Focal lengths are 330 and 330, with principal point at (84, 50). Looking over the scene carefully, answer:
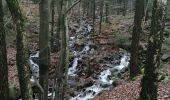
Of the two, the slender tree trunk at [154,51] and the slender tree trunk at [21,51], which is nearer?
the slender tree trunk at [21,51]

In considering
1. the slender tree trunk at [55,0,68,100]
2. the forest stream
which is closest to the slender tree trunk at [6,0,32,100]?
the slender tree trunk at [55,0,68,100]

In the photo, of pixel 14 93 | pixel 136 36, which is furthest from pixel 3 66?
pixel 136 36

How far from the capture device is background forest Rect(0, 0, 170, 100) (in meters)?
8.74

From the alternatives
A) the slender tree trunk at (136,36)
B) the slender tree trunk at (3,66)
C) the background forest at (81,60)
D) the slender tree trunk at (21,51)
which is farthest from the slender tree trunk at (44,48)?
the slender tree trunk at (136,36)

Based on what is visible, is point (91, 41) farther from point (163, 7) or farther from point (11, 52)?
point (163, 7)

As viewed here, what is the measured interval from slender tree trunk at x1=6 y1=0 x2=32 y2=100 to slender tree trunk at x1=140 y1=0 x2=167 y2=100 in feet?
12.2

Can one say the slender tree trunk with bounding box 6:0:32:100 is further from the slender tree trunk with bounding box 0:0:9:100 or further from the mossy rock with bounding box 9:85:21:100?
the mossy rock with bounding box 9:85:21:100

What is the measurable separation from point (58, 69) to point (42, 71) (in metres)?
2.02

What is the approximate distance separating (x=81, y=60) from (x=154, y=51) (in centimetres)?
1635

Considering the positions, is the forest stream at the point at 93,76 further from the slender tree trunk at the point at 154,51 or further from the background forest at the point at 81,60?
the slender tree trunk at the point at 154,51

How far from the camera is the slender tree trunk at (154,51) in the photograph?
9.53m

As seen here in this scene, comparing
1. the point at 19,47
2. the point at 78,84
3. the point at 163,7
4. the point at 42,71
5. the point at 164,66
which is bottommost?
the point at 78,84

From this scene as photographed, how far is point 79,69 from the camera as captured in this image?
24078 mm

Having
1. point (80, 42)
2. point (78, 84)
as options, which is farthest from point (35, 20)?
point (78, 84)
